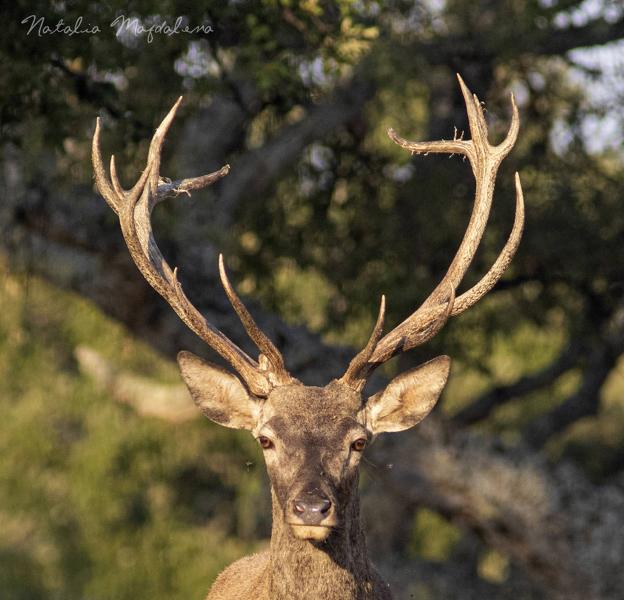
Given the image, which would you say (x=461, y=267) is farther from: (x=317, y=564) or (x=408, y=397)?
(x=317, y=564)

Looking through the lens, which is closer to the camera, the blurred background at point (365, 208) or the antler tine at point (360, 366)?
the antler tine at point (360, 366)

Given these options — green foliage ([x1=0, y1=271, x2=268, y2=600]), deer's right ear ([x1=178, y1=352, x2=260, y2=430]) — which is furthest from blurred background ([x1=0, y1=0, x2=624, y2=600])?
deer's right ear ([x1=178, y1=352, x2=260, y2=430])

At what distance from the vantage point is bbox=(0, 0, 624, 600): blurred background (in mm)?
9961

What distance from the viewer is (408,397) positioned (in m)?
7.17

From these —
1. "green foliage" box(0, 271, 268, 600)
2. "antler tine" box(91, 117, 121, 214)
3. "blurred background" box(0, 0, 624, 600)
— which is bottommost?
"green foliage" box(0, 271, 268, 600)

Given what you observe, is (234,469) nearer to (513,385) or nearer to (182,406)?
(182,406)

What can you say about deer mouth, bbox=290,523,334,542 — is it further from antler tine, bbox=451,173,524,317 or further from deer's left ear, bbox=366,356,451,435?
antler tine, bbox=451,173,524,317

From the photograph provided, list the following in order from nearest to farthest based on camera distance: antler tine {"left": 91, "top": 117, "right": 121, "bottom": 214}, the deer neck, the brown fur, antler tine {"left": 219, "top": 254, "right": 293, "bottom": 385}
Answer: the brown fur, the deer neck, antler tine {"left": 219, "top": 254, "right": 293, "bottom": 385}, antler tine {"left": 91, "top": 117, "right": 121, "bottom": 214}

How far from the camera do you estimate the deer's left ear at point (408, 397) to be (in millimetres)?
7113

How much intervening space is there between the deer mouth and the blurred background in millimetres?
4010

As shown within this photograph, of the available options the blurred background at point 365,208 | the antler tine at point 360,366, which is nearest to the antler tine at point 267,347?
the antler tine at point 360,366

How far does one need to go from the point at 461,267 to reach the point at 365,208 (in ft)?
25.0

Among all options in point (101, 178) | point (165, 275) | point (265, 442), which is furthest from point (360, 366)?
point (101, 178)

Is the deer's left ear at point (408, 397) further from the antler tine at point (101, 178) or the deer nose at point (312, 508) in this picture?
the antler tine at point (101, 178)
